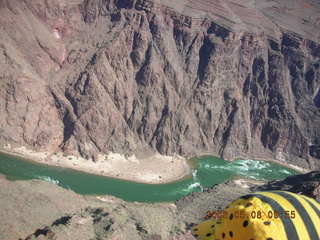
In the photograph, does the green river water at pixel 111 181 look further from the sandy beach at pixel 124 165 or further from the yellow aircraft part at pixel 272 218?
the yellow aircraft part at pixel 272 218

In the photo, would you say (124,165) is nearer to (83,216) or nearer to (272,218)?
(83,216)

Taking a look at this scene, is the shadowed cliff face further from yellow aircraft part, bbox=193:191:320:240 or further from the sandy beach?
yellow aircraft part, bbox=193:191:320:240

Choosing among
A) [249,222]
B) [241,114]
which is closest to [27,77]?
[241,114]

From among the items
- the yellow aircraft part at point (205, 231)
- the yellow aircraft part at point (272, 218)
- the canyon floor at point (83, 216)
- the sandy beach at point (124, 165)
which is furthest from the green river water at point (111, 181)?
the yellow aircraft part at point (272, 218)

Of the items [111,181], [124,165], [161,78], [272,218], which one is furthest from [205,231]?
[161,78]

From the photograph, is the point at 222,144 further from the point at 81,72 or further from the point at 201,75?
the point at 81,72

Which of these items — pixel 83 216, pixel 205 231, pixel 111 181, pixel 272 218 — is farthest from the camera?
pixel 111 181

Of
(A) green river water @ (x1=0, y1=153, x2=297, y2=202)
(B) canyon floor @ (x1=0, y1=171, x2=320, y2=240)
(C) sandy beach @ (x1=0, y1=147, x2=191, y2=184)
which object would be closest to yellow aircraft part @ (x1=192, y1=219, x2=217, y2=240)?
(B) canyon floor @ (x1=0, y1=171, x2=320, y2=240)
